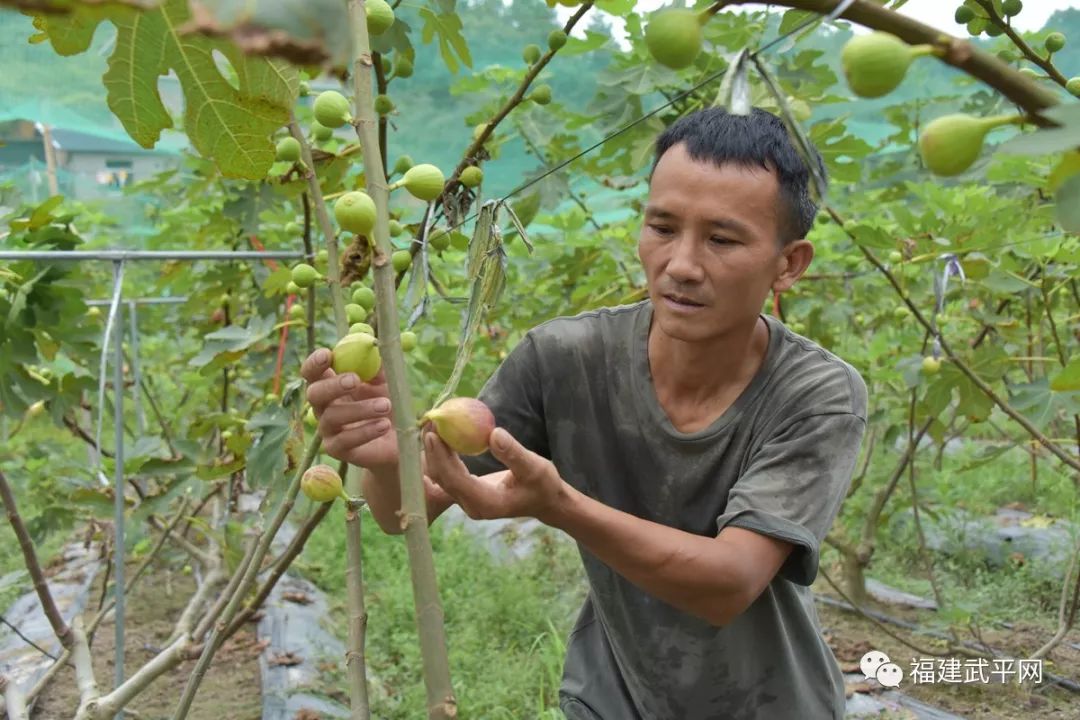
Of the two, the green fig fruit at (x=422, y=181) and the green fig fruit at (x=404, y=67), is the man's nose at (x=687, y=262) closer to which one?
the green fig fruit at (x=422, y=181)

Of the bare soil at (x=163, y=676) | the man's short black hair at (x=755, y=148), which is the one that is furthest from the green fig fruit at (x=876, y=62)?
the bare soil at (x=163, y=676)

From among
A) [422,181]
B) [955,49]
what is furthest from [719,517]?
[955,49]

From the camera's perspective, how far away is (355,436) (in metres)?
1.39

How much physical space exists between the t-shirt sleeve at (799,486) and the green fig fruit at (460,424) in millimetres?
665

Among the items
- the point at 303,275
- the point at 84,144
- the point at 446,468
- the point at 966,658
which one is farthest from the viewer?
the point at 84,144

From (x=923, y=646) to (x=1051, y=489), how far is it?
2.06 m

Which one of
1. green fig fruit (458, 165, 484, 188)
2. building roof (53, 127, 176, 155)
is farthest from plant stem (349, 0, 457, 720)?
building roof (53, 127, 176, 155)

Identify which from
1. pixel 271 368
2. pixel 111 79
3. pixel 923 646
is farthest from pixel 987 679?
pixel 111 79

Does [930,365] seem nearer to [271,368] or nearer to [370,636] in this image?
[271,368]

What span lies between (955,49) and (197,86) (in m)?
0.75

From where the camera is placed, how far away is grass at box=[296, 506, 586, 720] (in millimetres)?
3953

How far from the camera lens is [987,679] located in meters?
4.07

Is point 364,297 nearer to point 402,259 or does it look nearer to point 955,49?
point 402,259

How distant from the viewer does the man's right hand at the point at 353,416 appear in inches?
52.2
